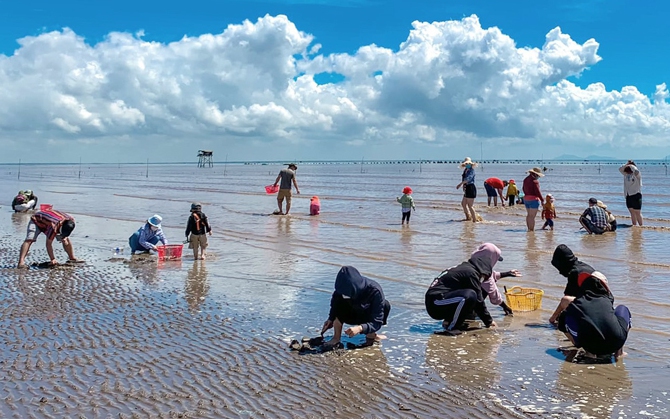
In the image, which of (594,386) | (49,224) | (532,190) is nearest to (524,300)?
(594,386)

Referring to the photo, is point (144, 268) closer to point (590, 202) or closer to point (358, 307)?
point (358, 307)

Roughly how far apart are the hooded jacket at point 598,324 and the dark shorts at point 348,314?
6.81 feet

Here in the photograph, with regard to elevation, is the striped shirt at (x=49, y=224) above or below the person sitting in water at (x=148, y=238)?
above

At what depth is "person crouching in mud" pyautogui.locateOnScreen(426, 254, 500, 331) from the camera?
277 inches

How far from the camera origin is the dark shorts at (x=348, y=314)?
6566mm

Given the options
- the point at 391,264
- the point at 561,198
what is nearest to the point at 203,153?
the point at 561,198

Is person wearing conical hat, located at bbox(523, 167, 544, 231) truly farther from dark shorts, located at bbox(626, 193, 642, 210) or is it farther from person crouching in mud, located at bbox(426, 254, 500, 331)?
person crouching in mud, located at bbox(426, 254, 500, 331)

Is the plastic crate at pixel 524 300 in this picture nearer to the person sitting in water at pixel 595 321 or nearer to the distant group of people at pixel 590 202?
the person sitting in water at pixel 595 321

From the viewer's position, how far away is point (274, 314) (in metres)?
8.03

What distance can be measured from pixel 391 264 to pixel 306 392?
6896 mm

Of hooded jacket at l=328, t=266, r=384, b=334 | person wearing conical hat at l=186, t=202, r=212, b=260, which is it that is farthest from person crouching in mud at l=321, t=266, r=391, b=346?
person wearing conical hat at l=186, t=202, r=212, b=260

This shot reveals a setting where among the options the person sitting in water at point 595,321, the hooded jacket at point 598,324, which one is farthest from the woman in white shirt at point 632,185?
the hooded jacket at point 598,324

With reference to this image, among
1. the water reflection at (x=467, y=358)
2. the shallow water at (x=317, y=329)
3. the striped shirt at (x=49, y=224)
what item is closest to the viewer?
the shallow water at (x=317, y=329)

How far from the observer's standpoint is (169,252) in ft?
39.8
